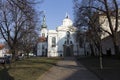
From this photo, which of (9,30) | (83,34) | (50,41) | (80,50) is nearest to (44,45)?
(50,41)

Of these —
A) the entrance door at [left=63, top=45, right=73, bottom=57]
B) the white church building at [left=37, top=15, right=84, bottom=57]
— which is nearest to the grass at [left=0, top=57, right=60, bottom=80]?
the entrance door at [left=63, top=45, right=73, bottom=57]

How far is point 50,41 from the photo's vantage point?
433 ft

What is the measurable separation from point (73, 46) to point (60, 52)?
5.96 meters

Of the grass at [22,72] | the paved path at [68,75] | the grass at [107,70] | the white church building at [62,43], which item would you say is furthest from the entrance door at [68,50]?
the paved path at [68,75]

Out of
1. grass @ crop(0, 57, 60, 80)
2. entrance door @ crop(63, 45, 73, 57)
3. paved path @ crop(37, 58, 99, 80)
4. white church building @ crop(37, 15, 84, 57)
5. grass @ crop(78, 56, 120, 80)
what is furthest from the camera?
white church building @ crop(37, 15, 84, 57)

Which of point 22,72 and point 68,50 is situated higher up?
point 68,50

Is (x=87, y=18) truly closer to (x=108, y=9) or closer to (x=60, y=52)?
(x=108, y=9)

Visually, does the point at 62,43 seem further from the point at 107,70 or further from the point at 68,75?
the point at 68,75

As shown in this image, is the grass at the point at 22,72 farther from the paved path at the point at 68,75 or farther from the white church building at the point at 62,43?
the white church building at the point at 62,43

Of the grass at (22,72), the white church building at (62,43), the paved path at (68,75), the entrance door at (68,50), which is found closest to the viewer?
the grass at (22,72)

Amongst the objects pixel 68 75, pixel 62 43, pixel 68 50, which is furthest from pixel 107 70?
pixel 62 43

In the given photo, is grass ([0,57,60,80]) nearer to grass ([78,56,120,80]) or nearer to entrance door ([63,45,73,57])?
grass ([78,56,120,80])

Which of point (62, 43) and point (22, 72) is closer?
point (22, 72)

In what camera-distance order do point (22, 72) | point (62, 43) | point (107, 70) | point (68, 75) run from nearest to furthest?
point (68, 75)
point (22, 72)
point (107, 70)
point (62, 43)
